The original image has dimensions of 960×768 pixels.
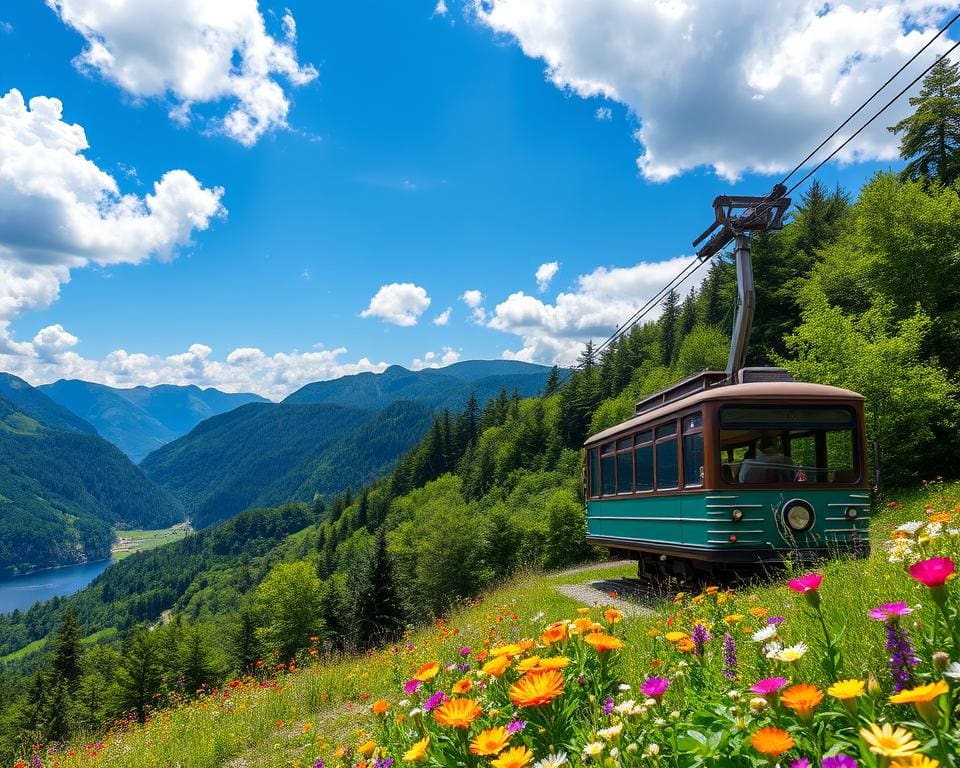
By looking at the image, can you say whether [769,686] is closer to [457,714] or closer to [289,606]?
[457,714]

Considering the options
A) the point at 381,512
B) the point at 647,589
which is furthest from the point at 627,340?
the point at 647,589

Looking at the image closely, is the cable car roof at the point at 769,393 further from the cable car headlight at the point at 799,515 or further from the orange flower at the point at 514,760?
the orange flower at the point at 514,760

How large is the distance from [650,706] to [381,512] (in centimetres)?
11476

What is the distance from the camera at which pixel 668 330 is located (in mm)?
92062

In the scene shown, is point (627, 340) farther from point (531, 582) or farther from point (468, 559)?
point (531, 582)

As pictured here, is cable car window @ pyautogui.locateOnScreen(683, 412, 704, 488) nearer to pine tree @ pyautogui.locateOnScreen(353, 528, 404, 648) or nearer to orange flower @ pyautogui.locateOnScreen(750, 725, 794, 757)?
orange flower @ pyautogui.locateOnScreen(750, 725, 794, 757)

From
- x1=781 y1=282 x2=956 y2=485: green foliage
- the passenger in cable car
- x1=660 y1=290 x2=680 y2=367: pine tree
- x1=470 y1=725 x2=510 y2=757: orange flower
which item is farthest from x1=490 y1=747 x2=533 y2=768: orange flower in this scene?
x1=660 y1=290 x2=680 y2=367: pine tree

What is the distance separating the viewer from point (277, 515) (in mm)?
199500

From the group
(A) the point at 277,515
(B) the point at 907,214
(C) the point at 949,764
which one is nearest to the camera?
(C) the point at 949,764

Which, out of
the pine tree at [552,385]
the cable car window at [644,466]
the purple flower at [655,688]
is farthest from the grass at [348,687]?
the pine tree at [552,385]

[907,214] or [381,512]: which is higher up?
[907,214]

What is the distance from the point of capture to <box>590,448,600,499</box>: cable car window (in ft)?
53.4

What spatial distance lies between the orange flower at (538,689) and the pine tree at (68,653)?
61664 mm

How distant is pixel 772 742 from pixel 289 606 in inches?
2655
